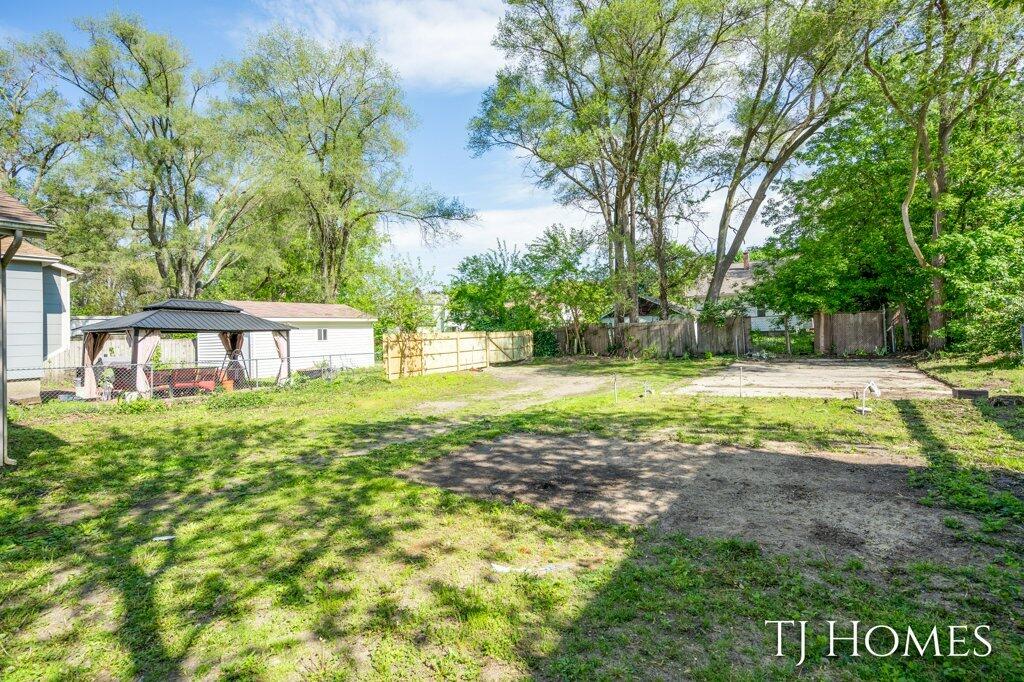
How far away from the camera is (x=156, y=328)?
41.6ft

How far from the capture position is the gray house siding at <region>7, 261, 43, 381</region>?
37.8ft

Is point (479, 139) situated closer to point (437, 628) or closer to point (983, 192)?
point (983, 192)

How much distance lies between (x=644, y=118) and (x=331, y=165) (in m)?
16.4

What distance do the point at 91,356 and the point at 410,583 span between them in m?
15.4

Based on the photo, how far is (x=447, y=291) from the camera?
Result: 85.0 ft

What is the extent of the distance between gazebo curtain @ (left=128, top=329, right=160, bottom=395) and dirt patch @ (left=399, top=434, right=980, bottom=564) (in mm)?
10584

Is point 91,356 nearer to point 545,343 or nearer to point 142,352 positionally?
point 142,352

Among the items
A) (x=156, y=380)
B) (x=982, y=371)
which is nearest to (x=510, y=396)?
(x=156, y=380)

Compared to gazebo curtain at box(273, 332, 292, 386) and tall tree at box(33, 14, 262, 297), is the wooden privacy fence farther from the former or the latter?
tall tree at box(33, 14, 262, 297)

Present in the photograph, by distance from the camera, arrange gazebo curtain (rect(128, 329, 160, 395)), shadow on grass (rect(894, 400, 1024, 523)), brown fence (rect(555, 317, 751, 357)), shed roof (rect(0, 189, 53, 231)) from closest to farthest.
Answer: shadow on grass (rect(894, 400, 1024, 523))
shed roof (rect(0, 189, 53, 231))
gazebo curtain (rect(128, 329, 160, 395))
brown fence (rect(555, 317, 751, 357))

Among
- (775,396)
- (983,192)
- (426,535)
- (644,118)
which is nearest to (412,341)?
(775,396)

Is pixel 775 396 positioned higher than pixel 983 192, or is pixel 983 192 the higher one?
pixel 983 192

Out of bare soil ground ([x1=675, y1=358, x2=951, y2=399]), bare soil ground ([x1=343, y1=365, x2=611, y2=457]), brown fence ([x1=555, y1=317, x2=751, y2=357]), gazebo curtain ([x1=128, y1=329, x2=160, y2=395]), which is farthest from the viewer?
brown fence ([x1=555, y1=317, x2=751, y2=357])

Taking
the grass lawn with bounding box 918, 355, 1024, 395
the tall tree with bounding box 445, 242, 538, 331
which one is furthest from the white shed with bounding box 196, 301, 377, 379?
the grass lawn with bounding box 918, 355, 1024, 395
